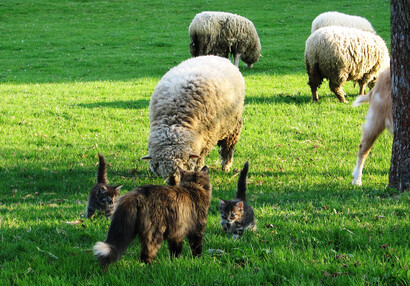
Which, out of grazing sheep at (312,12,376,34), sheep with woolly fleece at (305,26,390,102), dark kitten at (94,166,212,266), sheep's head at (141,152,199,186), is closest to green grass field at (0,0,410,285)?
dark kitten at (94,166,212,266)

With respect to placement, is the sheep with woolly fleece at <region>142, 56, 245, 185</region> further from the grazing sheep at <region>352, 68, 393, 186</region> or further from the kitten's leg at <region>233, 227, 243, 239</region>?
the grazing sheep at <region>352, 68, 393, 186</region>

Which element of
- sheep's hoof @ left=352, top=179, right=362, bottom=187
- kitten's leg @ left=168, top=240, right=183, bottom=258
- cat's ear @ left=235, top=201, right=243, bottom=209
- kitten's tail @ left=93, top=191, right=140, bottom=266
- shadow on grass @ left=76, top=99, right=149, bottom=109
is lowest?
shadow on grass @ left=76, top=99, right=149, bottom=109

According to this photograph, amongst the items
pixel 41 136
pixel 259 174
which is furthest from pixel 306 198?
pixel 41 136

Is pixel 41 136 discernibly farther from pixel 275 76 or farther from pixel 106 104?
pixel 275 76

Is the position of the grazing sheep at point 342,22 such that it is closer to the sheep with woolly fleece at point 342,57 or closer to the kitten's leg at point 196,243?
the sheep with woolly fleece at point 342,57

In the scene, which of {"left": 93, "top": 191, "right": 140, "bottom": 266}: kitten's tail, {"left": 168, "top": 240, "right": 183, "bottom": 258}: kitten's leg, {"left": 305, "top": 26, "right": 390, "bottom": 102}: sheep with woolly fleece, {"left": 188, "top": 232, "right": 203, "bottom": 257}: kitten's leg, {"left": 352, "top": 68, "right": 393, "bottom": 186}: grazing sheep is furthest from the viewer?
{"left": 305, "top": 26, "right": 390, "bottom": 102}: sheep with woolly fleece

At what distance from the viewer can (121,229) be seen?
3.57 m

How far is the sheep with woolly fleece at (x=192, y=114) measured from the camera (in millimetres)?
6855

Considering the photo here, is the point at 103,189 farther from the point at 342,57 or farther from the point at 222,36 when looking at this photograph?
the point at 222,36

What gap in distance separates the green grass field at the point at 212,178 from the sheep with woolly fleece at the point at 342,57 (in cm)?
79

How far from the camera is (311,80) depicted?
13719mm

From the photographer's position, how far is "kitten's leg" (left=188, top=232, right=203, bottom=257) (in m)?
4.15

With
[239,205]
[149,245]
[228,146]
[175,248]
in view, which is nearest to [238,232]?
[239,205]

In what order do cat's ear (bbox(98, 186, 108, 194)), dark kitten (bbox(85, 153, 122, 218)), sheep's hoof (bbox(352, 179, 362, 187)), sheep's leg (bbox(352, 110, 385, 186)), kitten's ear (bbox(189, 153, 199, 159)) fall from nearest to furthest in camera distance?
1. dark kitten (bbox(85, 153, 122, 218))
2. cat's ear (bbox(98, 186, 108, 194))
3. kitten's ear (bbox(189, 153, 199, 159))
4. sheep's leg (bbox(352, 110, 385, 186))
5. sheep's hoof (bbox(352, 179, 362, 187))
